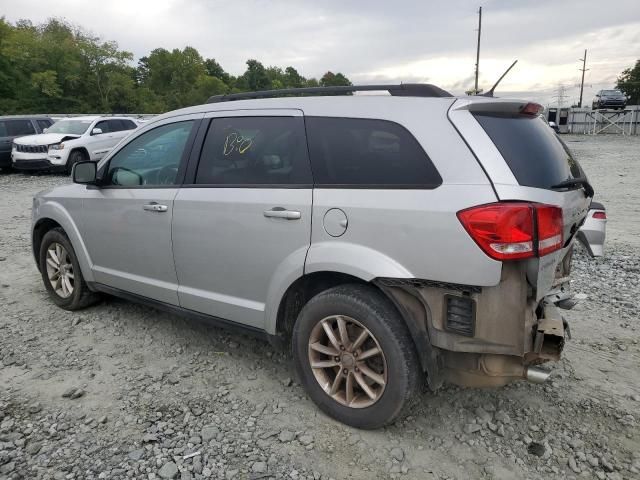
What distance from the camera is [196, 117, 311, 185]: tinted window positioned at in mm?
3002

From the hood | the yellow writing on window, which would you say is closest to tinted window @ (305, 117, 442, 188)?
the yellow writing on window

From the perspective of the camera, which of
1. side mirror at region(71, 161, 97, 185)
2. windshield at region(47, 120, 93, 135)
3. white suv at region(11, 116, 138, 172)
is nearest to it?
side mirror at region(71, 161, 97, 185)

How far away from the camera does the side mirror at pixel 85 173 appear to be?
400 cm

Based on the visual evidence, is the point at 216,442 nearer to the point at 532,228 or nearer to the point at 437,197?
the point at 437,197

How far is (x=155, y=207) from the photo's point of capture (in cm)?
357

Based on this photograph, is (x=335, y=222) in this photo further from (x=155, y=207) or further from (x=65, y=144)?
(x=65, y=144)

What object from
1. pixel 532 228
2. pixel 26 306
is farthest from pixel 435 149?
pixel 26 306

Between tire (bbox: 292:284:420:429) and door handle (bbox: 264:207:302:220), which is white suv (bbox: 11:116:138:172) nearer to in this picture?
door handle (bbox: 264:207:302:220)

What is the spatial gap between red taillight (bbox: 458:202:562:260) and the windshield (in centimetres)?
1621

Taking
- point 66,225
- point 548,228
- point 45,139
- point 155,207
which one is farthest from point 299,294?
point 45,139

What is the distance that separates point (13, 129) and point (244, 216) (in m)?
16.6

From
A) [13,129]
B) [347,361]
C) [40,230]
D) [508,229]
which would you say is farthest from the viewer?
[13,129]

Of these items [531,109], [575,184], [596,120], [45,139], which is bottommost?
[596,120]

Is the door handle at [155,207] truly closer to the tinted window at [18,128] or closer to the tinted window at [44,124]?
the tinted window at [18,128]
